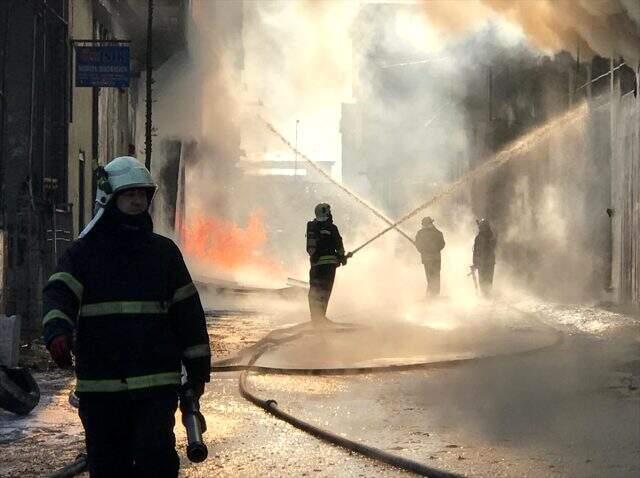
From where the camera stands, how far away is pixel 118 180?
413 centimetres

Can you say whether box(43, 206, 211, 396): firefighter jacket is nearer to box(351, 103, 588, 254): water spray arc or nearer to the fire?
box(351, 103, 588, 254): water spray arc


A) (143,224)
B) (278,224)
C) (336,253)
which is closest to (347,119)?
(278,224)

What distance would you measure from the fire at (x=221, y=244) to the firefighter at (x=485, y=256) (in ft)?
47.1

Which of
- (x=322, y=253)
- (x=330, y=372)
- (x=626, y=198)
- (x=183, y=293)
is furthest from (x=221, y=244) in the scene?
(x=183, y=293)

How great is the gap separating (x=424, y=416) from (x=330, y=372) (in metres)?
2.45

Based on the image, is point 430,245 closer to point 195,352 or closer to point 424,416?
point 424,416

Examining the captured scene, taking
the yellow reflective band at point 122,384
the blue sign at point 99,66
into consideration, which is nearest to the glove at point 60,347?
the yellow reflective band at point 122,384

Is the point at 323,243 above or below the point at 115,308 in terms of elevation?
above

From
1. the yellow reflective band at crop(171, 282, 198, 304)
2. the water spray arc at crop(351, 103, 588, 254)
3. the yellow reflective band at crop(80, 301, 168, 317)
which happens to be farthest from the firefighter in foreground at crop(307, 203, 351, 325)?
the yellow reflective band at crop(80, 301, 168, 317)

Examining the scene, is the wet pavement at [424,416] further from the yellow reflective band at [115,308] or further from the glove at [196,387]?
the yellow reflective band at [115,308]

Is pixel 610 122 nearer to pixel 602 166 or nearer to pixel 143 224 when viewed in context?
pixel 602 166

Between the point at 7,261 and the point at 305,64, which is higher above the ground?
the point at 305,64

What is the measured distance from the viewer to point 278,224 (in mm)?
100562

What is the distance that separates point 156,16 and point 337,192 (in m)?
58.6
